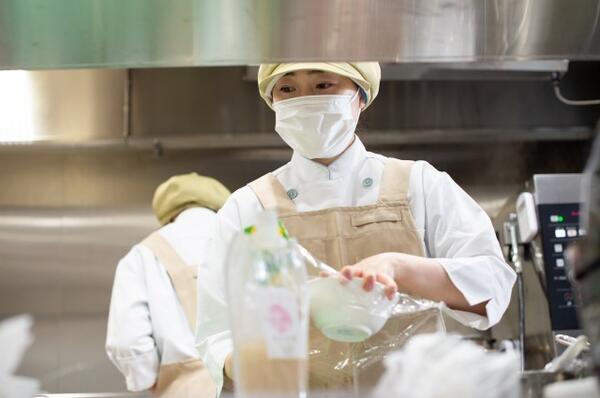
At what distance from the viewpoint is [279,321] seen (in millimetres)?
952

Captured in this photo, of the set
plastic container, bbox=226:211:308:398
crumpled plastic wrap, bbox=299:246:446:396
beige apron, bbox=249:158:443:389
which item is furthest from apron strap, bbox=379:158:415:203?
plastic container, bbox=226:211:308:398

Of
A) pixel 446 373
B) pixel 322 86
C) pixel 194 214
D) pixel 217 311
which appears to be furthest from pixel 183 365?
pixel 446 373

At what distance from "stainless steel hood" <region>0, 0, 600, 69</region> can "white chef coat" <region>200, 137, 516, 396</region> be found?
0.24 meters

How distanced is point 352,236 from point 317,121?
21 cm

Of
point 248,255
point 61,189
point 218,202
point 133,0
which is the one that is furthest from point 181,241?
point 248,255

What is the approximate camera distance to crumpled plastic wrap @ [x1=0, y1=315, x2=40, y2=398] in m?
0.92

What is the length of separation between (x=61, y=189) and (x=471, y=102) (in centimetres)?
161

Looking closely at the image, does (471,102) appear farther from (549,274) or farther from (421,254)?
(421,254)

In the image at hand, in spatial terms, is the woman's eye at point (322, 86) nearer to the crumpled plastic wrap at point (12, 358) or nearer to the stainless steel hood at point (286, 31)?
the stainless steel hood at point (286, 31)

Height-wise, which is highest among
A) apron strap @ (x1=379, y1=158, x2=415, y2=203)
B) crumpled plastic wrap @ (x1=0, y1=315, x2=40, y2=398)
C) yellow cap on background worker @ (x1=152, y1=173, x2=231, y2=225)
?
apron strap @ (x1=379, y1=158, x2=415, y2=203)

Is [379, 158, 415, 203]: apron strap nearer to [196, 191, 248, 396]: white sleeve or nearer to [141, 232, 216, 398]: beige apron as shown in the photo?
[196, 191, 248, 396]: white sleeve

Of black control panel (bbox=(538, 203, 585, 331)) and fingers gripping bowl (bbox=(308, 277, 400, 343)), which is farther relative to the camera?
black control panel (bbox=(538, 203, 585, 331))

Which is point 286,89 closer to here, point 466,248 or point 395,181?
point 395,181

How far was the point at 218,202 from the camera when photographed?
2.62 meters
